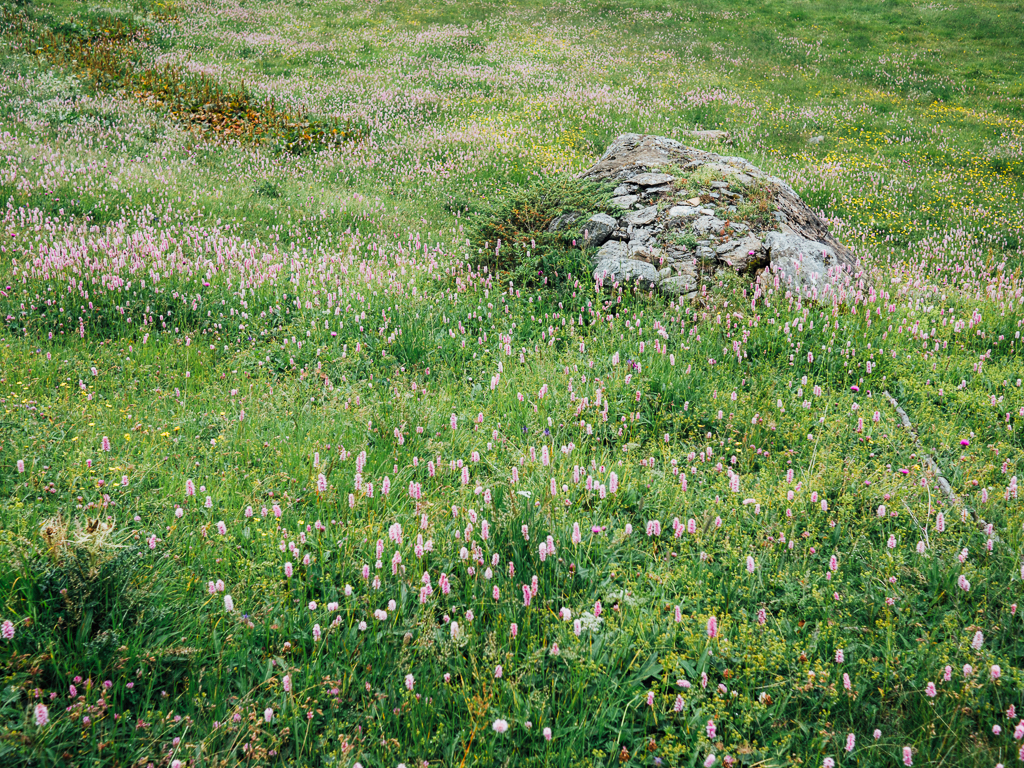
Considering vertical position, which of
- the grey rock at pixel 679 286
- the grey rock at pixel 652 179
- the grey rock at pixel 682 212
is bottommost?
the grey rock at pixel 679 286

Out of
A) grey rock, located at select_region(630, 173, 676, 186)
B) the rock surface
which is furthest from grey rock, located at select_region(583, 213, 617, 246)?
grey rock, located at select_region(630, 173, 676, 186)

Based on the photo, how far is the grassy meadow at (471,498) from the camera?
2551 millimetres

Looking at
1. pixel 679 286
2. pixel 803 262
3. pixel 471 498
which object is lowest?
pixel 471 498

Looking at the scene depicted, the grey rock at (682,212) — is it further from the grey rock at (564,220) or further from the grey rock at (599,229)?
the grey rock at (564,220)

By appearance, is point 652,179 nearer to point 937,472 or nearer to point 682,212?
point 682,212

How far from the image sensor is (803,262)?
7648 millimetres

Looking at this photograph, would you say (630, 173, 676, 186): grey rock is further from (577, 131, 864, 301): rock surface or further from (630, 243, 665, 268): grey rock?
(630, 243, 665, 268): grey rock

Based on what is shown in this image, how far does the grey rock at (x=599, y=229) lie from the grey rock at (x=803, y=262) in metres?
2.08

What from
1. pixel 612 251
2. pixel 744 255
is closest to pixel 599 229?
pixel 612 251

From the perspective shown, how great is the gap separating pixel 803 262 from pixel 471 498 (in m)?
5.96

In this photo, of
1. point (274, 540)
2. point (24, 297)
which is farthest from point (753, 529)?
point (24, 297)

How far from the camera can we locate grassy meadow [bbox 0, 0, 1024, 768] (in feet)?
8.37

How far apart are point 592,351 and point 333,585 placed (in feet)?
12.4

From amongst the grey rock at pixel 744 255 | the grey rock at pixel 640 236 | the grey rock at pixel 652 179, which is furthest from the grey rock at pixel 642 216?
Result: the grey rock at pixel 744 255
